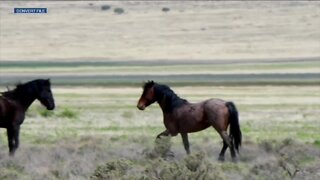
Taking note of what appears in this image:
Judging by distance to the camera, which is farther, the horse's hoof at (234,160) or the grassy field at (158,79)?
the horse's hoof at (234,160)

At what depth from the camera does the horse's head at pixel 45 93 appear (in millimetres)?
21750

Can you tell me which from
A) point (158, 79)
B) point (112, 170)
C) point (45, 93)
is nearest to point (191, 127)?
point (45, 93)

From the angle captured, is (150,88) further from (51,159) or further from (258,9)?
(258,9)

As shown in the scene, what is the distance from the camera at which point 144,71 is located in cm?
5528

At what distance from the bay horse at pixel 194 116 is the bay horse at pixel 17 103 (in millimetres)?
1896

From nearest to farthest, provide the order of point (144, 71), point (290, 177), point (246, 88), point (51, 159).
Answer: point (290, 177), point (51, 159), point (246, 88), point (144, 71)

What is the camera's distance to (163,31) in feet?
267

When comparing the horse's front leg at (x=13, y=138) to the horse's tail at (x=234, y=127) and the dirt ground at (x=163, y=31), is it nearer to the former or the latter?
the horse's tail at (x=234, y=127)

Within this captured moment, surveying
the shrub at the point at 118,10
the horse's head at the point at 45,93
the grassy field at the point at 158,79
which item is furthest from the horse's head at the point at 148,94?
the shrub at the point at 118,10

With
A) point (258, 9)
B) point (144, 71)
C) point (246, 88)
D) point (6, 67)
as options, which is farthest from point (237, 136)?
point (258, 9)

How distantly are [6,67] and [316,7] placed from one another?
43.2 metres

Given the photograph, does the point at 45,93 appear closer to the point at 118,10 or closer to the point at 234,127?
the point at 234,127

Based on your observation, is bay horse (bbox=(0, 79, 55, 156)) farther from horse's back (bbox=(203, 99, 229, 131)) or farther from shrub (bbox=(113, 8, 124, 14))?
shrub (bbox=(113, 8, 124, 14))

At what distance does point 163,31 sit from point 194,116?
6031 cm
